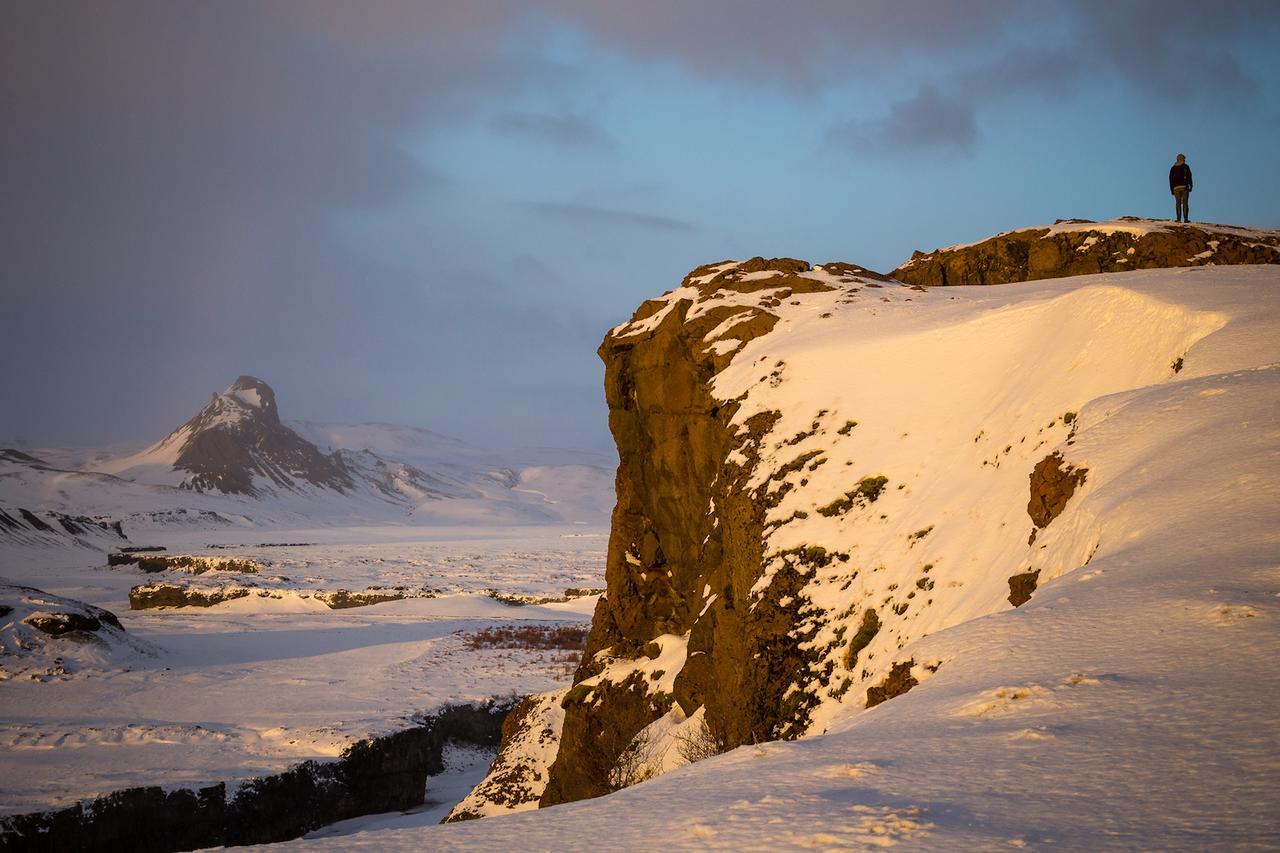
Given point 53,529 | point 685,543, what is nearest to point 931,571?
point 685,543

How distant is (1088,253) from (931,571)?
60.2 feet

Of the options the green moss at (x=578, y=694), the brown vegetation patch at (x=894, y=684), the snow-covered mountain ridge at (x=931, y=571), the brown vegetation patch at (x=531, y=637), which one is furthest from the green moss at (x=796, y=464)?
the brown vegetation patch at (x=531, y=637)

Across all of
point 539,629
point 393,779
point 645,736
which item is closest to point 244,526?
point 539,629

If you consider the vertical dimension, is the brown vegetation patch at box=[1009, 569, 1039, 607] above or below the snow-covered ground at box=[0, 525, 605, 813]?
above

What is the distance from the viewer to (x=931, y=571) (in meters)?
14.2

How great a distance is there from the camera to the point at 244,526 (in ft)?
530

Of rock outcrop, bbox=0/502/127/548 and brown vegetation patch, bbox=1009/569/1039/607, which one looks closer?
brown vegetation patch, bbox=1009/569/1039/607

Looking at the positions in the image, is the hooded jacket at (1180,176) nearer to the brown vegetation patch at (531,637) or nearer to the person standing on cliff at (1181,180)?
the person standing on cliff at (1181,180)

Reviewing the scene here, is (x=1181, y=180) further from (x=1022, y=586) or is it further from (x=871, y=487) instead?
(x=1022, y=586)

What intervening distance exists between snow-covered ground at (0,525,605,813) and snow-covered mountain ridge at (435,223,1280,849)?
28.8 feet

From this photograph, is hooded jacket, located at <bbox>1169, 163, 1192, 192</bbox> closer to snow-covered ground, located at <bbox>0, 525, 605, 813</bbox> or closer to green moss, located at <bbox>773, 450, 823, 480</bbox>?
green moss, located at <bbox>773, 450, 823, 480</bbox>

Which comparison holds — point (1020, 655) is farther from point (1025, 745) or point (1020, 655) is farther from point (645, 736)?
point (645, 736)

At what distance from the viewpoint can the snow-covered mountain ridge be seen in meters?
4.94

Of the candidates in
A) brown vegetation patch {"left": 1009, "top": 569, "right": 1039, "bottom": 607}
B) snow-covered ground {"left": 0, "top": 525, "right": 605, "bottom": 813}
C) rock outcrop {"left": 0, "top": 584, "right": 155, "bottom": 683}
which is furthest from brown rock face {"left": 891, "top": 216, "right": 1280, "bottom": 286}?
rock outcrop {"left": 0, "top": 584, "right": 155, "bottom": 683}
